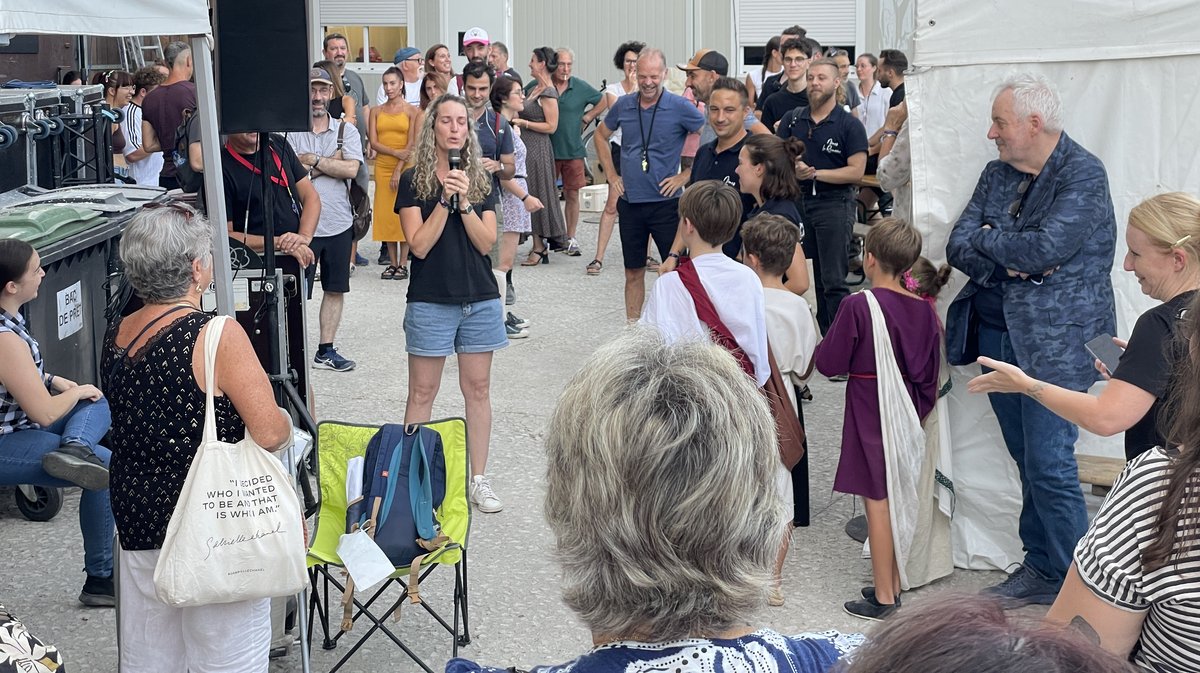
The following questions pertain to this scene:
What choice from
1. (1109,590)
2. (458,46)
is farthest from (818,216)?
(458,46)

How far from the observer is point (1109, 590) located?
210 cm

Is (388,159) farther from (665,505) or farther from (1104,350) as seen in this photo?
(665,505)

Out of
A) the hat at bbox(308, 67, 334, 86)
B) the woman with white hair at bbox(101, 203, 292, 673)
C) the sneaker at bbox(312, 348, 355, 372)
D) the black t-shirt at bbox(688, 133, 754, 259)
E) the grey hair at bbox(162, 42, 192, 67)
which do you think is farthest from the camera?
the grey hair at bbox(162, 42, 192, 67)

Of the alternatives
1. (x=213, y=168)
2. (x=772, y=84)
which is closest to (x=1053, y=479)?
(x=213, y=168)

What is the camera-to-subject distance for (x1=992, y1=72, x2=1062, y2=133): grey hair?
4.48 meters

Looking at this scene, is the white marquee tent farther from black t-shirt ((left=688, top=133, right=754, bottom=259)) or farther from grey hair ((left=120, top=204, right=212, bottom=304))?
black t-shirt ((left=688, top=133, right=754, bottom=259))

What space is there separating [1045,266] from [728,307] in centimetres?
117

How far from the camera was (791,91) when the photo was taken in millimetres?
9062

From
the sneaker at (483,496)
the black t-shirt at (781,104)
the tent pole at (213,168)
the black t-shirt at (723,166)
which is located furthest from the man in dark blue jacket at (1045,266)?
the black t-shirt at (781,104)

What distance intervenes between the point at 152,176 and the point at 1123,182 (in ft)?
27.4

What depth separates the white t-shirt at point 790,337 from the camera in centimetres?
517

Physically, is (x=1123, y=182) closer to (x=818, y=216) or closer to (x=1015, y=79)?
(x=1015, y=79)

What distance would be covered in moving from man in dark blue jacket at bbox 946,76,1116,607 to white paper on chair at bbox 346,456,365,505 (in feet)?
7.69

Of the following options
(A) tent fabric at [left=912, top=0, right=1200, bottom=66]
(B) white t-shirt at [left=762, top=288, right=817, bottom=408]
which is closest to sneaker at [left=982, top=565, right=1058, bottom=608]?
(B) white t-shirt at [left=762, top=288, right=817, bottom=408]
